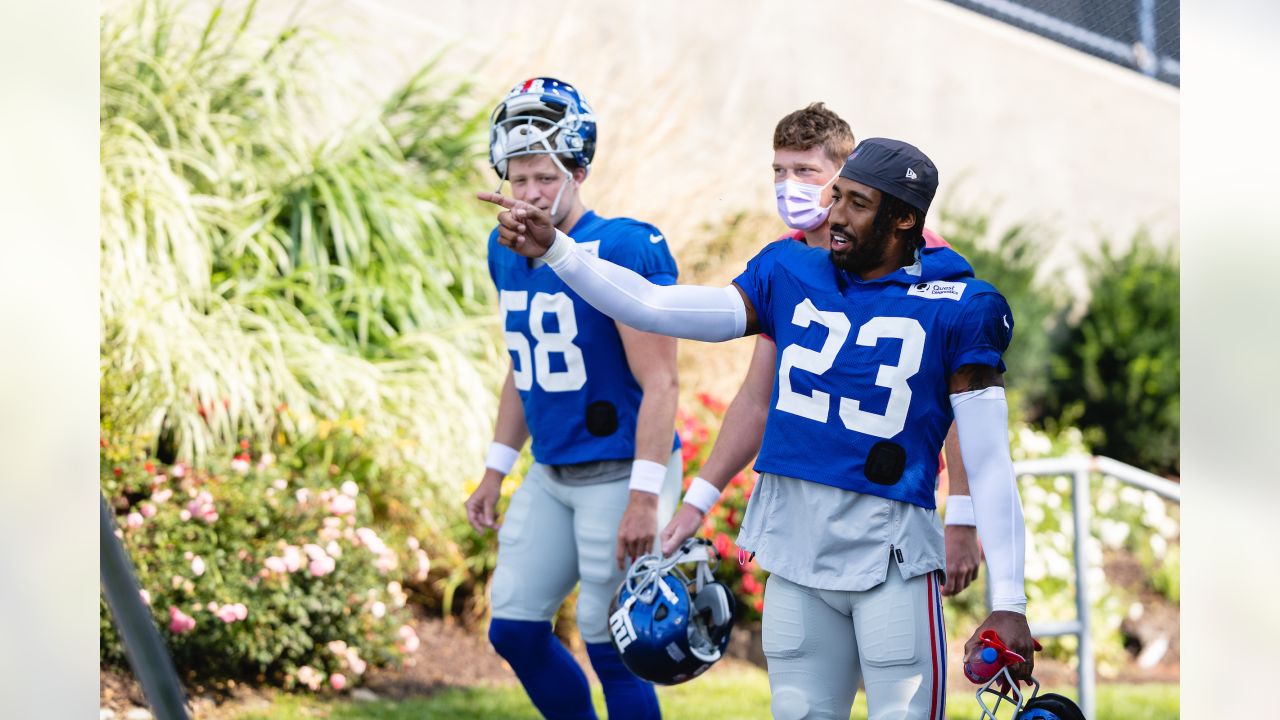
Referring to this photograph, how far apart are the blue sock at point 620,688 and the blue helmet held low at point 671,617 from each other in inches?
21.4

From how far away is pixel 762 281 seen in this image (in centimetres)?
327

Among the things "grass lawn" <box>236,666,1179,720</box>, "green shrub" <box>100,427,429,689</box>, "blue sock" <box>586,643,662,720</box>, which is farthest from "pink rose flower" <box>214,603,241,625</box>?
"blue sock" <box>586,643,662,720</box>

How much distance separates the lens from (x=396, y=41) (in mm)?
9516

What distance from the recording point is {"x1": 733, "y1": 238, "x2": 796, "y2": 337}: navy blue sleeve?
3.26 meters

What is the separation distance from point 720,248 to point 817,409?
5.15 metres

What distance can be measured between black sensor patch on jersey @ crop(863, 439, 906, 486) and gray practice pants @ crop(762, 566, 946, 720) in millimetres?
207

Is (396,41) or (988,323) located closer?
(988,323)

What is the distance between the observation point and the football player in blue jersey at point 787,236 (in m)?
3.48

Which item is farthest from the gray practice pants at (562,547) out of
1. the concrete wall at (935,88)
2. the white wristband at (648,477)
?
the concrete wall at (935,88)

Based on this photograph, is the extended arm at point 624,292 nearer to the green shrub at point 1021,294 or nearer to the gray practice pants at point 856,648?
the gray practice pants at point 856,648

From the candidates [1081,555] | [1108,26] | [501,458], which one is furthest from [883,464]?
[1108,26]
